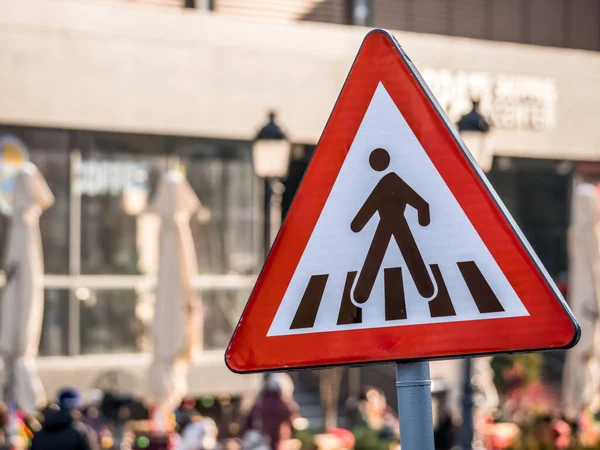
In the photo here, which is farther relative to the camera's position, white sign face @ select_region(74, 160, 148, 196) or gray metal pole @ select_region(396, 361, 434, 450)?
white sign face @ select_region(74, 160, 148, 196)

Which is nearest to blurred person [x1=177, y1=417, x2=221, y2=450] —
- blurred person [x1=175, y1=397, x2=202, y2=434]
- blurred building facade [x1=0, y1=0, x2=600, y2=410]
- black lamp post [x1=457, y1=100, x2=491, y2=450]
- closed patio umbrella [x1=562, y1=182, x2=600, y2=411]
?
blurred person [x1=175, y1=397, x2=202, y2=434]

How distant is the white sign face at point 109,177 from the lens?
16.5 metres

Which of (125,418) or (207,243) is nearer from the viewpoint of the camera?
(125,418)

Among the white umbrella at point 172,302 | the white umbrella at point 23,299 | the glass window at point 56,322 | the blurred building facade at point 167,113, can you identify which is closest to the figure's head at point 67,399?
the white umbrella at point 23,299

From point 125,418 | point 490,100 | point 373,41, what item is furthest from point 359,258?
point 490,100

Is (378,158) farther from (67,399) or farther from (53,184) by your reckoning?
(53,184)

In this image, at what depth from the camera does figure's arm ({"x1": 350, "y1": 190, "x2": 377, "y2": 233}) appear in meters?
2.14

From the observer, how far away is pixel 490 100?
20047mm

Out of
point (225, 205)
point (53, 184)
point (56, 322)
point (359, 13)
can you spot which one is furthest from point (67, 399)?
point (359, 13)

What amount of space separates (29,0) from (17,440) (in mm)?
7063

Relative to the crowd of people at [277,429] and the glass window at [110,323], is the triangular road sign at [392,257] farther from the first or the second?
the glass window at [110,323]

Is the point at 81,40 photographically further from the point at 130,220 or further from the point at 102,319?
the point at 102,319

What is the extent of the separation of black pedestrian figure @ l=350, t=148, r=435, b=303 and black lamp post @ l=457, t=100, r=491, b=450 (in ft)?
25.8

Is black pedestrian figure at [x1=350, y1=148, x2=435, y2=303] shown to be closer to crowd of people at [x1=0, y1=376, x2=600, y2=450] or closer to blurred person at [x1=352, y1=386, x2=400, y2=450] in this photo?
crowd of people at [x1=0, y1=376, x2=600, y2=450]
